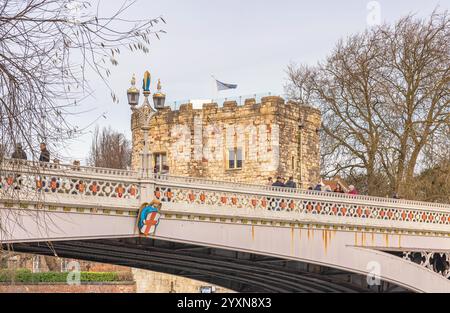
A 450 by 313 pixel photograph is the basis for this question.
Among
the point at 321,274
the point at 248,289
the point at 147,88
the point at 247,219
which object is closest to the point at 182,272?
the point at 248,289

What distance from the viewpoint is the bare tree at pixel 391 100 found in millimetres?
38469

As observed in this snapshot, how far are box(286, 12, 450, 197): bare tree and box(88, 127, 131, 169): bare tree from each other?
29462 millimetres

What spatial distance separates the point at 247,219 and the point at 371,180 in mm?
15890

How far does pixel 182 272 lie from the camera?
35.2 meters

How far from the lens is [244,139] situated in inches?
1629

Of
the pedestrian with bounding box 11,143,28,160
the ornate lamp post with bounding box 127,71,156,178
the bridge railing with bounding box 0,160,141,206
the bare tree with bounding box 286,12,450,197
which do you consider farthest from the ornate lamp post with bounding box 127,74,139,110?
the bare tree with bounding box 286,12,450,197

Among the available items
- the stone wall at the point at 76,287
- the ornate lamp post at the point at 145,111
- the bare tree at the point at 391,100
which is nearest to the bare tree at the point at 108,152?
the stone wall at the point at 76,287

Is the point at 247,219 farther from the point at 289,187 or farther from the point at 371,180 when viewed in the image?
the point at 371,180

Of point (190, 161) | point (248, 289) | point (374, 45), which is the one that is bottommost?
point (248, 289)

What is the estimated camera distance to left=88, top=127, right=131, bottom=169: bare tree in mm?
67562

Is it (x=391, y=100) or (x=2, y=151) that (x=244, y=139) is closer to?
(x=391, y=100)

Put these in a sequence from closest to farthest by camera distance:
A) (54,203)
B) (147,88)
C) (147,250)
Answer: (54,203) → (147,88) → (147,250)

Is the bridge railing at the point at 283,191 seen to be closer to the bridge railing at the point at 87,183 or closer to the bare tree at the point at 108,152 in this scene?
the bridge railing at the point at 87,183

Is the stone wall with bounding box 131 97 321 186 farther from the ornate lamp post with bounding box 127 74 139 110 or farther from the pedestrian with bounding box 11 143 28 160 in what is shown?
the pedestrian with bounding box 11 143 28 160
